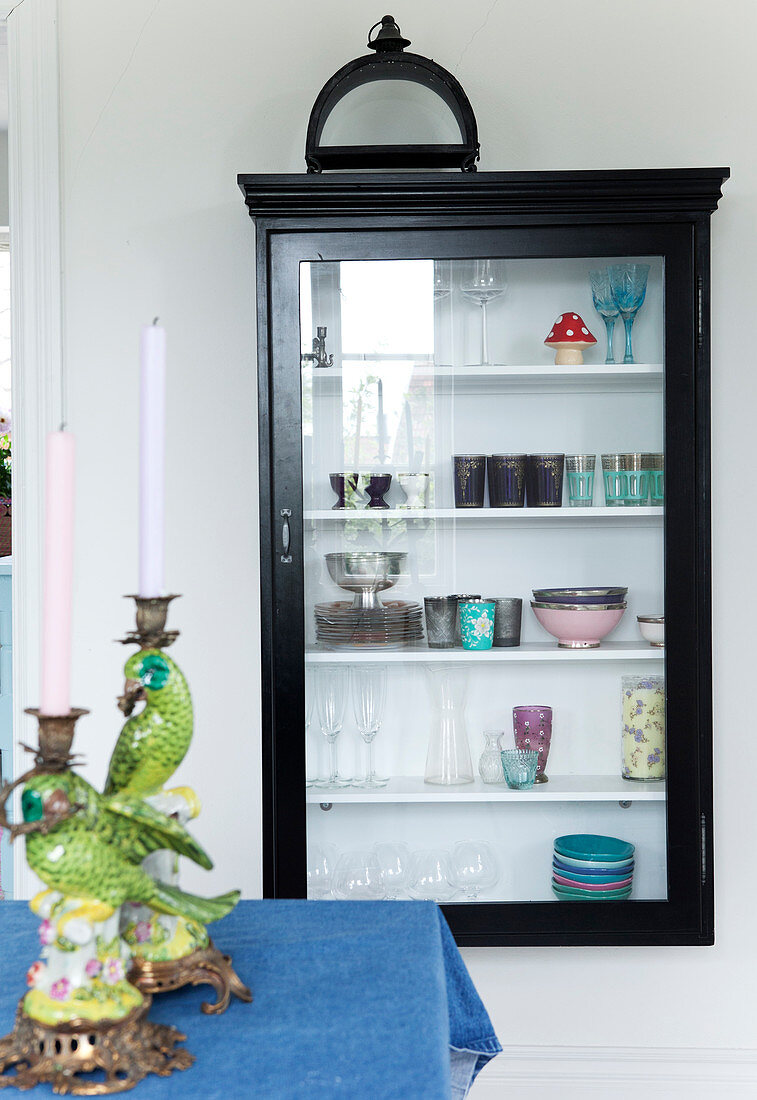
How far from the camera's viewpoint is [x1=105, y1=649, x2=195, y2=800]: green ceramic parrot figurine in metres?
0.83

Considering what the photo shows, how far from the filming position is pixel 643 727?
2021 mm

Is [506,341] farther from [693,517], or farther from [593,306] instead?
[693,517]

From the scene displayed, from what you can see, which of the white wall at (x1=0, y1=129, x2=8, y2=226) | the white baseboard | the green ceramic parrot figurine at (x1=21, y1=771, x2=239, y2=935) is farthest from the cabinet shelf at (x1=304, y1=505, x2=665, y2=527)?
the white wall at (x1=0, y1=129, x2=8, y2=226)

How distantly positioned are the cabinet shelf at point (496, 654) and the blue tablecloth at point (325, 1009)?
93 cm

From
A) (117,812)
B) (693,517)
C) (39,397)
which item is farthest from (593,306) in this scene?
(117,812)

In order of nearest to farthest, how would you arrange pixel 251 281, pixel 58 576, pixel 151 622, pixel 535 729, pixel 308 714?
pixel 58 576 < pixel 151 622 < pixel 308 714 < pixel 535 729 < pixel 251 281

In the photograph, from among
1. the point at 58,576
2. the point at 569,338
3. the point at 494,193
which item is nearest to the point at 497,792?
the point at 569,338

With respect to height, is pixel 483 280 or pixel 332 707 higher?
pixel 483 280

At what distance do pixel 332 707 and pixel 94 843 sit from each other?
129 cm

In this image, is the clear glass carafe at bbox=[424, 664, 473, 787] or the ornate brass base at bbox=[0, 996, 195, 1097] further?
the clear glass carafe at bbox=[424, 664, 473, 787]

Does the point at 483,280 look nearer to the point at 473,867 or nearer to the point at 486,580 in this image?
the point at 486,580

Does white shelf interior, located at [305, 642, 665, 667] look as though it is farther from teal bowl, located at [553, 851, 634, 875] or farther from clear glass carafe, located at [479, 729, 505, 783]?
teal bowl, located at [553, 851, 634, 875]

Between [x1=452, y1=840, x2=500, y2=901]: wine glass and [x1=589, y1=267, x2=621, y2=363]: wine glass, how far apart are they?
1.00 metres

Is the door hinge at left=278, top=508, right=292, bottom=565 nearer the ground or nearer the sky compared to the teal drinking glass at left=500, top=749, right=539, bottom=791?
nearer the sky
